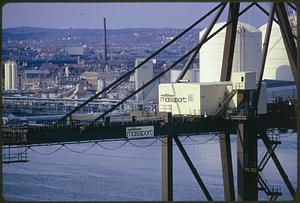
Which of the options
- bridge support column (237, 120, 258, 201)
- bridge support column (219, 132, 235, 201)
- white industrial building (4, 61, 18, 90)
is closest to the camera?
bridge support column (237, 120, 258, 201)

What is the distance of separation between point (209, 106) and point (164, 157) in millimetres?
1343

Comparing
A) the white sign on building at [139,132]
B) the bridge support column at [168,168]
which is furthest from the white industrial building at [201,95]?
the white sign on building at [139,132]

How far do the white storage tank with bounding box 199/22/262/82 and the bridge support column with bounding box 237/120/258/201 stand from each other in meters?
18.2

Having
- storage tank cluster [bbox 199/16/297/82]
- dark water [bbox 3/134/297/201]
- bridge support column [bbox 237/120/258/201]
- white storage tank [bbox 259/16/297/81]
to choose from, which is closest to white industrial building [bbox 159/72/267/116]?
bridge support column [bbox 237/120/258/201]

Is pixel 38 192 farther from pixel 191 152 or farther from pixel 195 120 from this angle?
pixel 191 152

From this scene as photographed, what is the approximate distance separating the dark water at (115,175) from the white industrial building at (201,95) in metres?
3.95

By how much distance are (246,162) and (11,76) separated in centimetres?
4089

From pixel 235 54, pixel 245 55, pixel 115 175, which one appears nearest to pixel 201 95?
pixel 115 175

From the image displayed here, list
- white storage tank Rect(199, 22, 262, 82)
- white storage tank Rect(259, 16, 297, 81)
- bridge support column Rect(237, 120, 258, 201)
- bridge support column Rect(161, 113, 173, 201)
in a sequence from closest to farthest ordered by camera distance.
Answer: bridge support column Rect(161, 113, 173, 201), bridge support column Rect(237, 120, 258, 201), white storage tank Rect(199, 22, 262, 82), white storage tank Rect(259, 16, 297, 81)

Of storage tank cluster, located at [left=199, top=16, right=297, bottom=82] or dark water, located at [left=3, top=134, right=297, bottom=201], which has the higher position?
storage tank cluster, located at [left=199, top=16, right=297, bottom=82]

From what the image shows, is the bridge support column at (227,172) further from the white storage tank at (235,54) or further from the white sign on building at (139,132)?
the white storage tank at (235,54)

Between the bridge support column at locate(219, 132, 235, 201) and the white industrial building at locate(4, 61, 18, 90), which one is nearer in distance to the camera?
→ the bridge support column at locate(219, 132, 235, 201)

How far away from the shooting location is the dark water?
59.4ft

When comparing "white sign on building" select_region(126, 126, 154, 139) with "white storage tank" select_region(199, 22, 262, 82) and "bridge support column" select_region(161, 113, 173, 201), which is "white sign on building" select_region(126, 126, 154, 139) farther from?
"white storage tank" select_region(199, 22, 262, 82)
